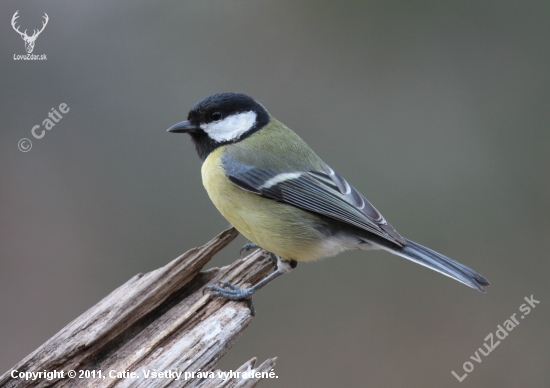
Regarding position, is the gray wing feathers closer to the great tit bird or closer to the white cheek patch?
the great tit bird

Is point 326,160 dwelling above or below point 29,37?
below

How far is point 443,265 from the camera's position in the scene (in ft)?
7.61

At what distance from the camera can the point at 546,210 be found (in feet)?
12.9

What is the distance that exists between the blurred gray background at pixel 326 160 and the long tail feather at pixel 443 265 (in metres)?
1.48

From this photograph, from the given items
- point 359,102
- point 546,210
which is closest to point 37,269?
point 359,102

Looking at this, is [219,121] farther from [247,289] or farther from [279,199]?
[247,289]

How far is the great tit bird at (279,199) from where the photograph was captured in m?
2.44

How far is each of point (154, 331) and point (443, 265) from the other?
4.39 feet

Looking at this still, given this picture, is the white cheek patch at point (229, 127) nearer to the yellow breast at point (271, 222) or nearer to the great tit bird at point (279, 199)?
the great tit bird at point (279, 199)

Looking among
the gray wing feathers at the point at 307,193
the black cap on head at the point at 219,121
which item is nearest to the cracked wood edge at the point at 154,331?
the gray wing feathers at the point at 307,193

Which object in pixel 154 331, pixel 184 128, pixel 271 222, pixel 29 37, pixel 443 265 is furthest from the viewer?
pixel 29 37

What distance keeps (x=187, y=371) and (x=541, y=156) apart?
3402 mm

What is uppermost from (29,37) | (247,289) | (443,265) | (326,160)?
(29,37)

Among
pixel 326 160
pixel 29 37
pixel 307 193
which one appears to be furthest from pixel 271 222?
pixel 29 37
